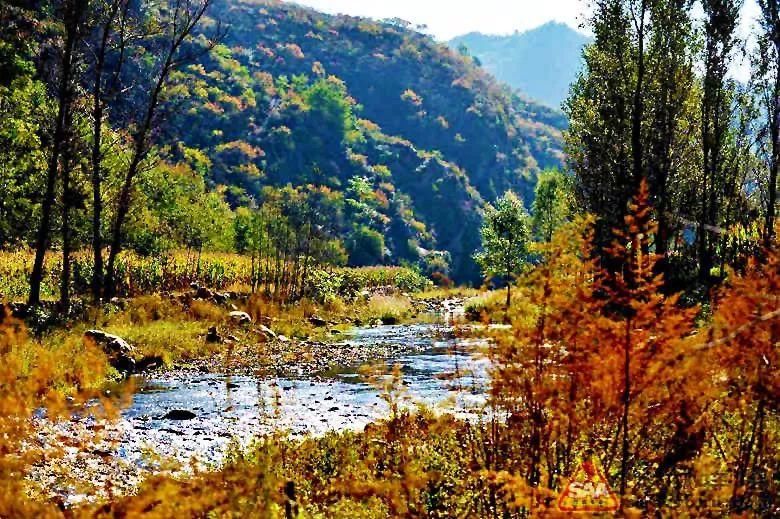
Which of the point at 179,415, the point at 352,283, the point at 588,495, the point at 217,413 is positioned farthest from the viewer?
the point at 352,283

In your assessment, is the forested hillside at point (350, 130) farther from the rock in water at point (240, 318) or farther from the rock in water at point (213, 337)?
the rock in water at point (213, 337)

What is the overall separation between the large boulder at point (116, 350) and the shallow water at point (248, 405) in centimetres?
109

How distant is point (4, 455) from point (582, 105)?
103 feet

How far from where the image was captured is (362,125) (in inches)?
5989

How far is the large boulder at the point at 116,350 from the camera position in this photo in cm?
1625

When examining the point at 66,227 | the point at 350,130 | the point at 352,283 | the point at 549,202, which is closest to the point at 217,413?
the point at 66,227

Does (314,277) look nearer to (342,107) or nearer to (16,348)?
(16,348)

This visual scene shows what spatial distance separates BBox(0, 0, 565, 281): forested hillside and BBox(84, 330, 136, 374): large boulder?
34020 mm

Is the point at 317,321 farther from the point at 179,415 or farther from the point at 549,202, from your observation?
the point at 549,202

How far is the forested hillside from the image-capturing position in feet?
346

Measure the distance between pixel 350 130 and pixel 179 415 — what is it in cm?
13342

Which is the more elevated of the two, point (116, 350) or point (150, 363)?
point (116, 350)

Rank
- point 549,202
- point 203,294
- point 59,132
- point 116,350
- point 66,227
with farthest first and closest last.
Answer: point 549,202 → point 203,294 → point 66,227 → point 59,132 → point 116,350

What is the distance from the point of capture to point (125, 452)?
9.46m
